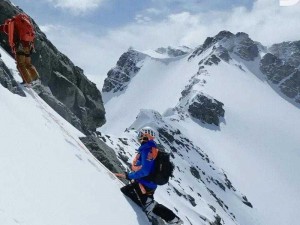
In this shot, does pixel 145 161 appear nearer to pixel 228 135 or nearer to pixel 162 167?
pixel 162 167

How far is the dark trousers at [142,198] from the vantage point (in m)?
10.8

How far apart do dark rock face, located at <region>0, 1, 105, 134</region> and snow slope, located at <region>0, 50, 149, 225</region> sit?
5889 millimetres

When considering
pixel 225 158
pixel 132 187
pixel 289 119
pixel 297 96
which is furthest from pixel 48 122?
pixel 297 96

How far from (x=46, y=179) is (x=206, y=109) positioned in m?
119

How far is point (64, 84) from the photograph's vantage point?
77.3 feet

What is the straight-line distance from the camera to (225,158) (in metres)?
106

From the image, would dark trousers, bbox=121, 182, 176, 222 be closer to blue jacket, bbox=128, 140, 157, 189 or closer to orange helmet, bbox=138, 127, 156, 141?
blue jacket, bbox=128, 140, 157, 189

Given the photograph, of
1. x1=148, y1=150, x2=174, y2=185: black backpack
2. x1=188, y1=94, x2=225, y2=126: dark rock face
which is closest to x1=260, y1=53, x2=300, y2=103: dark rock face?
x1=188, y1=94, x2=225, y2=126: dark rock face

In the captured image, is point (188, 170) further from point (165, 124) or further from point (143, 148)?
point (143, 148)

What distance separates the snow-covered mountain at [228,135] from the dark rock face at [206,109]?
0.29 meters

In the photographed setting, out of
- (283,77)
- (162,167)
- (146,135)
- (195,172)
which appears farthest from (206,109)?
(162,167)

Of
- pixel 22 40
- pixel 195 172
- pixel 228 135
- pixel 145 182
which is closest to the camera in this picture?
pixel 145 182

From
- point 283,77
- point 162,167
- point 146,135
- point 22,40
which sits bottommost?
point 162,167

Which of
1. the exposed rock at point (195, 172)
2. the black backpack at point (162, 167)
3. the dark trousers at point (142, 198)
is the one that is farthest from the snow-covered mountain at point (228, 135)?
the black backpack at point (162, 167)
